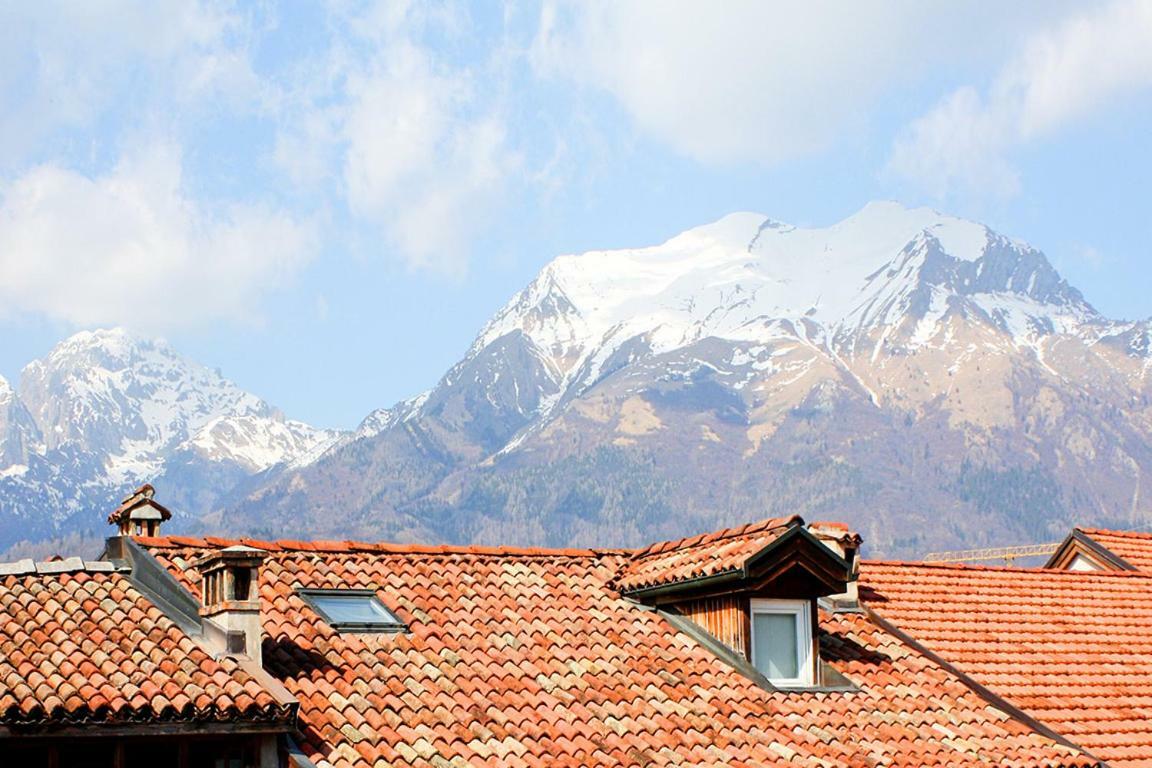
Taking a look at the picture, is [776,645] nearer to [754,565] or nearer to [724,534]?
[754,565]

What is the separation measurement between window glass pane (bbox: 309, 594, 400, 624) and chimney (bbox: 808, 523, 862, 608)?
6909mm

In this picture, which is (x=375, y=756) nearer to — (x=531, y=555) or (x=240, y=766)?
(x=240, y=766)

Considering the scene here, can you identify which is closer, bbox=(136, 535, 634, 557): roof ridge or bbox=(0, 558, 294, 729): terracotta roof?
bbox=(0, 558, 294, 729): terracotta roof

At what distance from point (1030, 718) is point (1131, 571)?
9.23m

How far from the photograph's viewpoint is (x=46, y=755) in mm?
14398

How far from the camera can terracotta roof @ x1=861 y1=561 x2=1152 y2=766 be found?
2133cm

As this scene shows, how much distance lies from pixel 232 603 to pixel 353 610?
10.5 feet

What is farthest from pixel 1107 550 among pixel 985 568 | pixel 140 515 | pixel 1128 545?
pixel 140 515

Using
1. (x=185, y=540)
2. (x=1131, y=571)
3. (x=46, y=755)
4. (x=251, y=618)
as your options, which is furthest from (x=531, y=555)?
(x=1131, y=571)

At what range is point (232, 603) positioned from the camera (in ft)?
53.8

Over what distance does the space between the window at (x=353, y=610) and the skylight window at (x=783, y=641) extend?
4720mm

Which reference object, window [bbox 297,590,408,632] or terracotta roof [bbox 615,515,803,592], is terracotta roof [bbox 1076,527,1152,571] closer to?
terracotta roof [bbox 615,515,803,592]

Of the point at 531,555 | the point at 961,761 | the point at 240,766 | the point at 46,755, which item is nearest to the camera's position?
the point at 46,755

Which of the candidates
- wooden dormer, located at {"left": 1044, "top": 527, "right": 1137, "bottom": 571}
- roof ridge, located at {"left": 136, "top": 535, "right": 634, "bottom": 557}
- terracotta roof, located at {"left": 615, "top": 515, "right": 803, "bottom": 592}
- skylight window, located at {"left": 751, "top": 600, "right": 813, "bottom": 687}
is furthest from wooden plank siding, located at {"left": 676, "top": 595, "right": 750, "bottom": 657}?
wooden dormer, located at {"left": 1044, "top": 527, "right": 1137, "bottom": 571}
